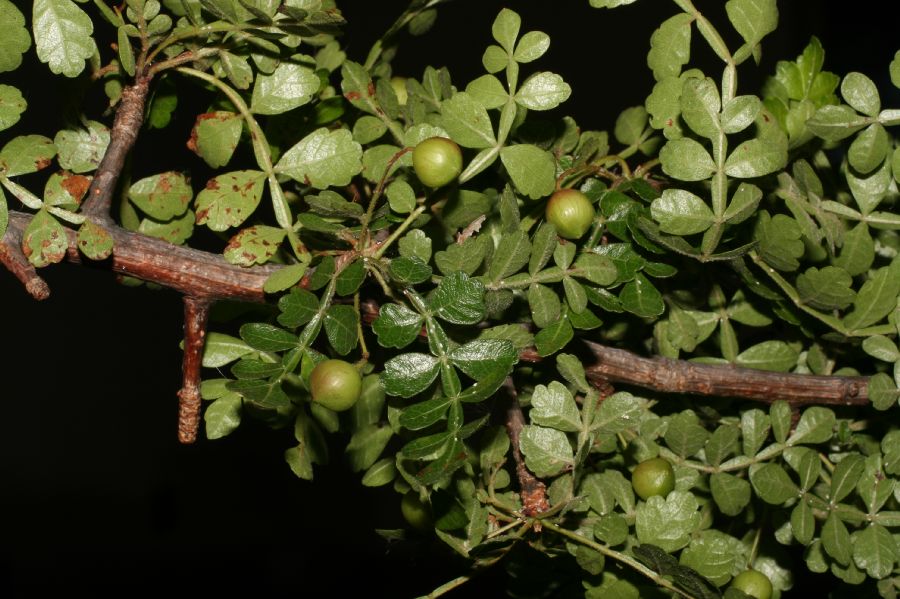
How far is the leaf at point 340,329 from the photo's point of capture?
0.63 meters

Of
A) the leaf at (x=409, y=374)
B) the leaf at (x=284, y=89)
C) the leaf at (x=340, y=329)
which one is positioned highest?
the leaf at (x=284, y=89)

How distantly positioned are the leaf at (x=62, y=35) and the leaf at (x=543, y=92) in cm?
32

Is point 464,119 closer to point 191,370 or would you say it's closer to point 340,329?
point 340,329

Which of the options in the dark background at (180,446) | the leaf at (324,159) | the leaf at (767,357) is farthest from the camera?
the dark background at (180,446)

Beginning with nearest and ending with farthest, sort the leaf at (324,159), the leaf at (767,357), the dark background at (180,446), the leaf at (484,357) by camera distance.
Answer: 1. the leaf at (484,357)
2. the leaf at (324,159)
3. the leaf at (767,357)
4. the dark background at (180,446)

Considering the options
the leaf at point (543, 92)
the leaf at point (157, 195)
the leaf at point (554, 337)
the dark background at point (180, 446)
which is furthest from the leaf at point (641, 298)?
the dark background at point (180, 446)

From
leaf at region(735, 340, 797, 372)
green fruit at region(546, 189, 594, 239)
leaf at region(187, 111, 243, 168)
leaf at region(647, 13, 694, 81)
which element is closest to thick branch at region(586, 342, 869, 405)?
leaf at region(735, 340, 797, 372)

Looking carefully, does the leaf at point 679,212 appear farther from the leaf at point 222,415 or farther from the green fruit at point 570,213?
the leaf at point 222,415

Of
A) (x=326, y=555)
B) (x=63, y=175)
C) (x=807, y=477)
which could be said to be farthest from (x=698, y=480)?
(x=326, y=555)

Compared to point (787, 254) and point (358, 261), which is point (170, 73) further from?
point (787, 254)

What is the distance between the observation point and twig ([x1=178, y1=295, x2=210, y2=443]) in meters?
0.69

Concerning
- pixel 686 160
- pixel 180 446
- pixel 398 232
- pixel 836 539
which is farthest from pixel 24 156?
Answer: pixel 180 446

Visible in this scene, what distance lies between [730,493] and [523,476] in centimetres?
19

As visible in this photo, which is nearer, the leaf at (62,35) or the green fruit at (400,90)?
the leaf at (62,35)
